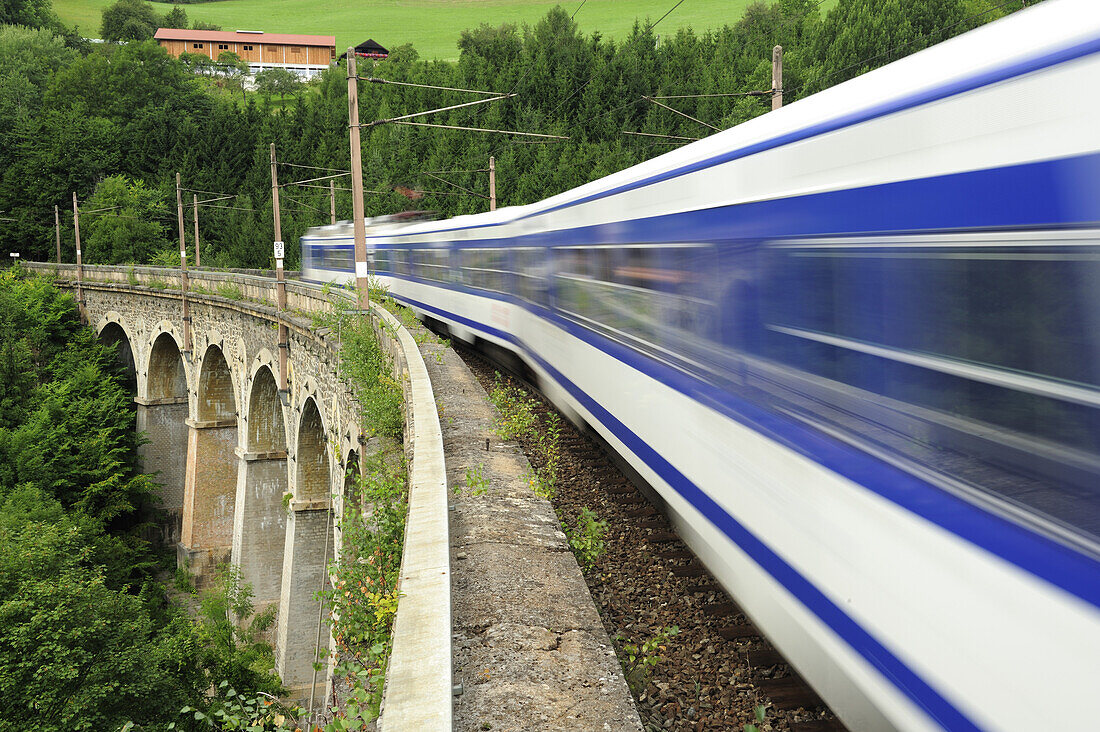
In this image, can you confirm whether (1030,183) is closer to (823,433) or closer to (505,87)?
(823,433)

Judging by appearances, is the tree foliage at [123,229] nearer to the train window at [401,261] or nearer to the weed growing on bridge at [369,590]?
the train window at [401,261]

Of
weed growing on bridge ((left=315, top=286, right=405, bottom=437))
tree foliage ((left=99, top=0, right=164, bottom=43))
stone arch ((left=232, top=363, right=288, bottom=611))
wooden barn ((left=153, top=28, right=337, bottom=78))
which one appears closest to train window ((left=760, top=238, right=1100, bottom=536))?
weed growing on bridge ((left=315, top=286, right=405, bottom=437))

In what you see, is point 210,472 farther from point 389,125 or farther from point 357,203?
point 389,125

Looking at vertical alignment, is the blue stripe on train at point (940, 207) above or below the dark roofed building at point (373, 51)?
below

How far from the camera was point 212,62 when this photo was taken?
396 ft

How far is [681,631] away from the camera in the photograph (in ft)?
17.7

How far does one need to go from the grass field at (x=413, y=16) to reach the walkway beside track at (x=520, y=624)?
92.9 meters

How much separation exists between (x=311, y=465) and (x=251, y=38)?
11754cm

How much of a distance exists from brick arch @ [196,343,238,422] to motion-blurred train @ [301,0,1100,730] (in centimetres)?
3084

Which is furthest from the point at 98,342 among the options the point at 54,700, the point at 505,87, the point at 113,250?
the point at 505,87

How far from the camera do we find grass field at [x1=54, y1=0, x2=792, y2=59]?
101312mm

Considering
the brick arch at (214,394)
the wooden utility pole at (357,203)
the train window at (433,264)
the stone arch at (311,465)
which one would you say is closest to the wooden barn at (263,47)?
the brick arch at (214,394)

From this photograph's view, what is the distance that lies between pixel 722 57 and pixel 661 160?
68.6 metres

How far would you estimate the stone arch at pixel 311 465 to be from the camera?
23516 millimetres
